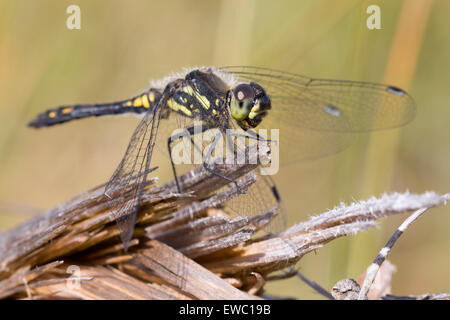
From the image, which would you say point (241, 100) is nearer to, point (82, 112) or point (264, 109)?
point (264, 109)

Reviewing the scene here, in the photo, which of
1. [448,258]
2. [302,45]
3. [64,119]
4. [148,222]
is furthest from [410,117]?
[64,119]

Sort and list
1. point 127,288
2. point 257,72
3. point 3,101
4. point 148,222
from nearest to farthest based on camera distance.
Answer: point 127,288 < point 148,222 < point 257,72 < point 3,101

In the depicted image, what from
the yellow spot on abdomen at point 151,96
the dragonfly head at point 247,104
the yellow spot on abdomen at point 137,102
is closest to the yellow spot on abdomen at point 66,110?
the yellow spot on abdomen at point 137,102

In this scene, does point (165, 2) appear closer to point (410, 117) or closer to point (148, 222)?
point (410, 117)

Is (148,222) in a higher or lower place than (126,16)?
lower

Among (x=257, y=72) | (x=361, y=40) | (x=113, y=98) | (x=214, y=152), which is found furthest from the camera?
(x=113, y=98)

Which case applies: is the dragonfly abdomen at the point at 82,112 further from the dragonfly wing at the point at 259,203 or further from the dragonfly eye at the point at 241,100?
the dragonfly wing at the point at 259,203
